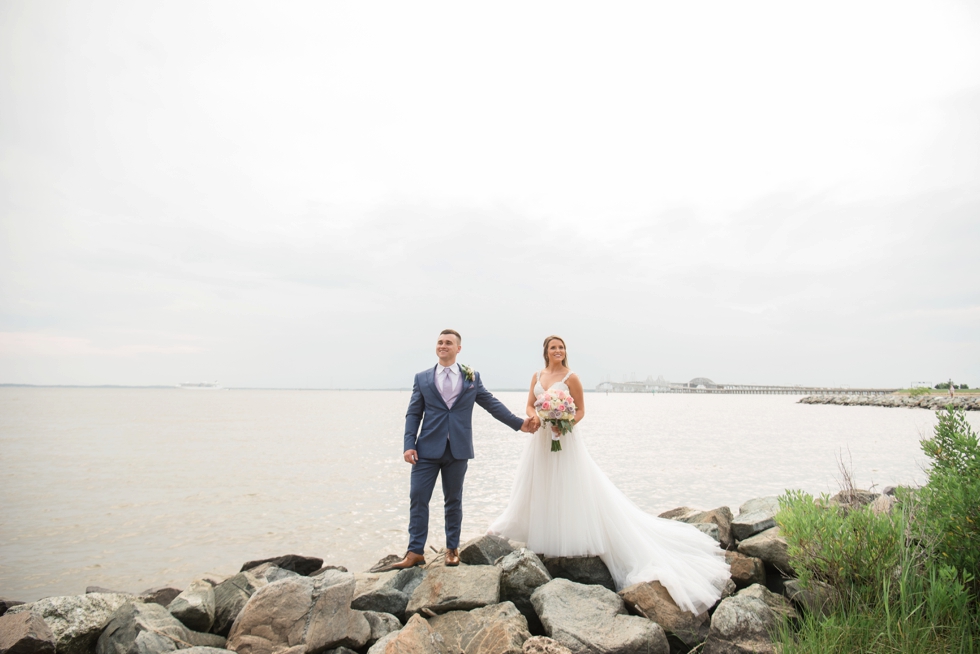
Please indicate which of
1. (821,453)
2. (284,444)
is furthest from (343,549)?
(821,453)

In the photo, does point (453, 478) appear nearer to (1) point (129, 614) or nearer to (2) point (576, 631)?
(2) point (576, 631)

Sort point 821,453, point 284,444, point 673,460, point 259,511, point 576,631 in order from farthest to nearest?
point 284,444 < point 821,453 < point 673,460 < point 259,511 < point 576,631

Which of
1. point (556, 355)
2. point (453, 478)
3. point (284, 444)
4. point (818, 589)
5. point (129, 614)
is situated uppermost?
point (556, 355)

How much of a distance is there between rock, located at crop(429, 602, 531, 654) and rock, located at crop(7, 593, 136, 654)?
325cm

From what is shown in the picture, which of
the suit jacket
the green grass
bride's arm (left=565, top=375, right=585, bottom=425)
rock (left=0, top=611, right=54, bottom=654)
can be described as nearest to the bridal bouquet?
bride's arm (left=565, top=375, right=585, bottom=425)

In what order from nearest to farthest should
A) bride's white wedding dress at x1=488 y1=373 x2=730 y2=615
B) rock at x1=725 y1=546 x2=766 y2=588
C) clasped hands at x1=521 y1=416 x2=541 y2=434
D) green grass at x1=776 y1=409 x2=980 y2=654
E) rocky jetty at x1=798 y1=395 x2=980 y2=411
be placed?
green grass at x1=776 y1=409 x2=980 y2=654 → rock at x1=725 y1=546 x2=766 y2=588 → bride's white wedding dress at x1=488 y1=373 x2=730 y2=615 → clasped hands at x1=521 y1=416 x2=541 y2=434 → rocky jetty at x1=798 y1=395 x2=980 y2=411

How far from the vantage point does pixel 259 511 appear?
12336 mm

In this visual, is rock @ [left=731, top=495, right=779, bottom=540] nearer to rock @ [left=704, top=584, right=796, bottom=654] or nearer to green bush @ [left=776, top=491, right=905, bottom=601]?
rock @ [left=704, top=584, right=796, bottom=654]

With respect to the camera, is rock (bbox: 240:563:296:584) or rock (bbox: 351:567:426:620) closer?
rock (bbox: 351:567:426:620)

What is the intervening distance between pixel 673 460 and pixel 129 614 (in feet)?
61.9

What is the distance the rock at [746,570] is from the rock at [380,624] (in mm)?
3892

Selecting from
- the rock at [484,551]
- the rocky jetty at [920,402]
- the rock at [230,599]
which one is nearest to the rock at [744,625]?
the rock at [484,551]

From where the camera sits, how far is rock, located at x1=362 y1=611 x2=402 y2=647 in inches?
188

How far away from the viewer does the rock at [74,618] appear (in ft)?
15.3
